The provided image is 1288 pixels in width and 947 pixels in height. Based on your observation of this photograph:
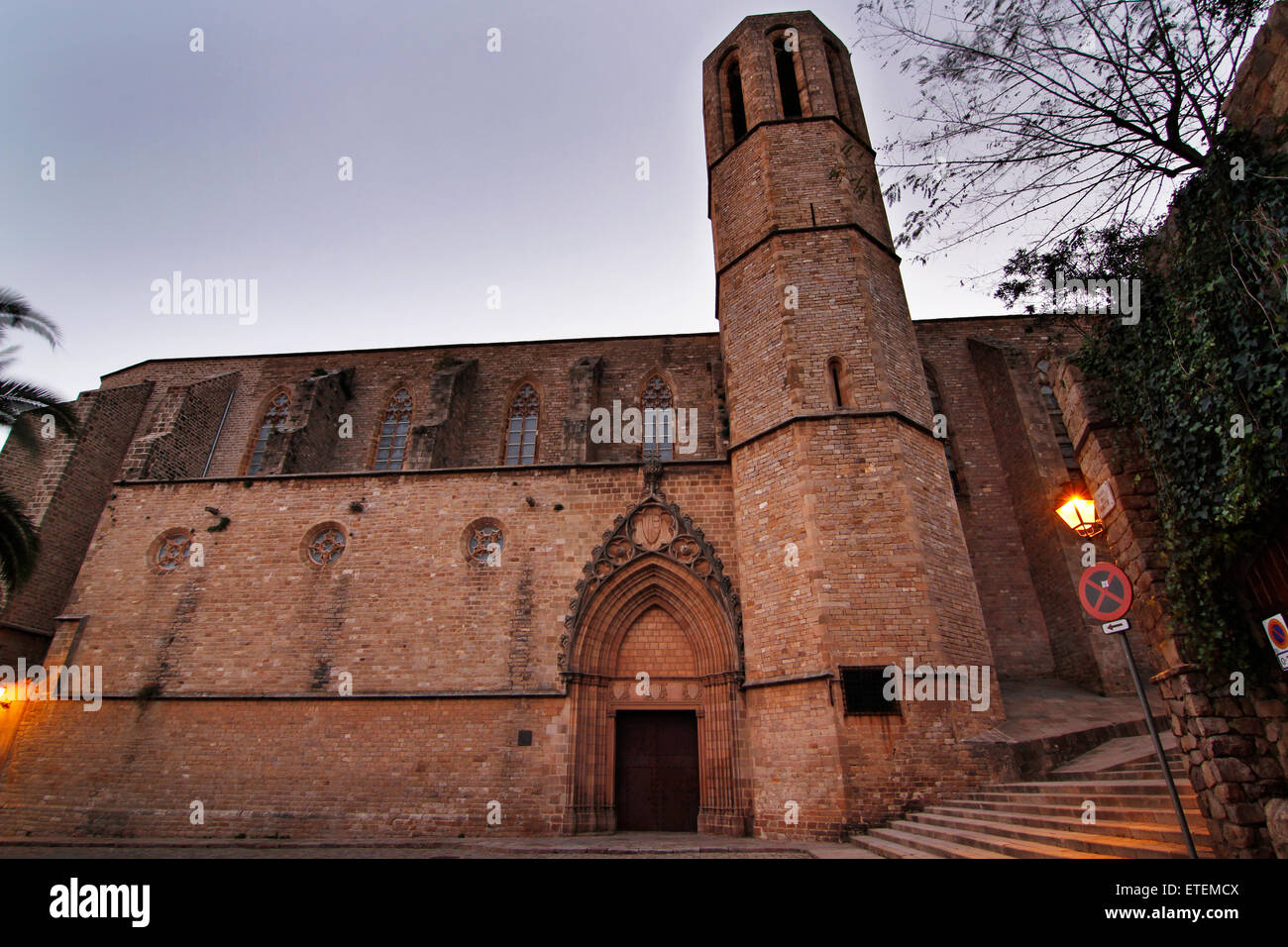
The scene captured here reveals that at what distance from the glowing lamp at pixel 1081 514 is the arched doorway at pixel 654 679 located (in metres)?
5.03

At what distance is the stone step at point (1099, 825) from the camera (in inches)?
175

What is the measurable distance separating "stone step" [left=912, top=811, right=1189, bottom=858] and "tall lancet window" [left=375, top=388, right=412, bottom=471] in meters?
13.9

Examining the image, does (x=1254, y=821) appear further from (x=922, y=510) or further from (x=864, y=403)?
(x=864, y=403)

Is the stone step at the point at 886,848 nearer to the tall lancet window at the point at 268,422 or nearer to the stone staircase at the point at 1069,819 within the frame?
the stone staircase at the point at 1069,819

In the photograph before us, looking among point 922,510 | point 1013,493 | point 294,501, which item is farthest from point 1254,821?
point 294,501

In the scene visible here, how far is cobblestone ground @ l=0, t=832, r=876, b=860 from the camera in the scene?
6.73 meters

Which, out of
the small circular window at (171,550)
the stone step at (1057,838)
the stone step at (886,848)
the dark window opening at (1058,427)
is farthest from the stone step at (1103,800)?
the small circular window at (171,550)

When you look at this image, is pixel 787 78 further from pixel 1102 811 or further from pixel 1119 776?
pixel 1102 811

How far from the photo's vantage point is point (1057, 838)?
193 inches

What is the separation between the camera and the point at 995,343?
48.4 feet

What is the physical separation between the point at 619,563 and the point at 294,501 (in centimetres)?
689

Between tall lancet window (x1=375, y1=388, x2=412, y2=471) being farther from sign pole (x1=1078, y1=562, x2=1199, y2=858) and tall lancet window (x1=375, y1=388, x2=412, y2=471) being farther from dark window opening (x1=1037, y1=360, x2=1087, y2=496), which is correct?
dark window opening (x1=1037, y1=360, x2=1087, y2=496)

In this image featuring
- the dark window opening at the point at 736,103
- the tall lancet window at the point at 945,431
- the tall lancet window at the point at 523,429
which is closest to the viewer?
the tall lancet window at the point at 945,431

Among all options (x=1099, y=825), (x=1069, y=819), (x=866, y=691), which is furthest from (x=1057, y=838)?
(x=866, y=691)
